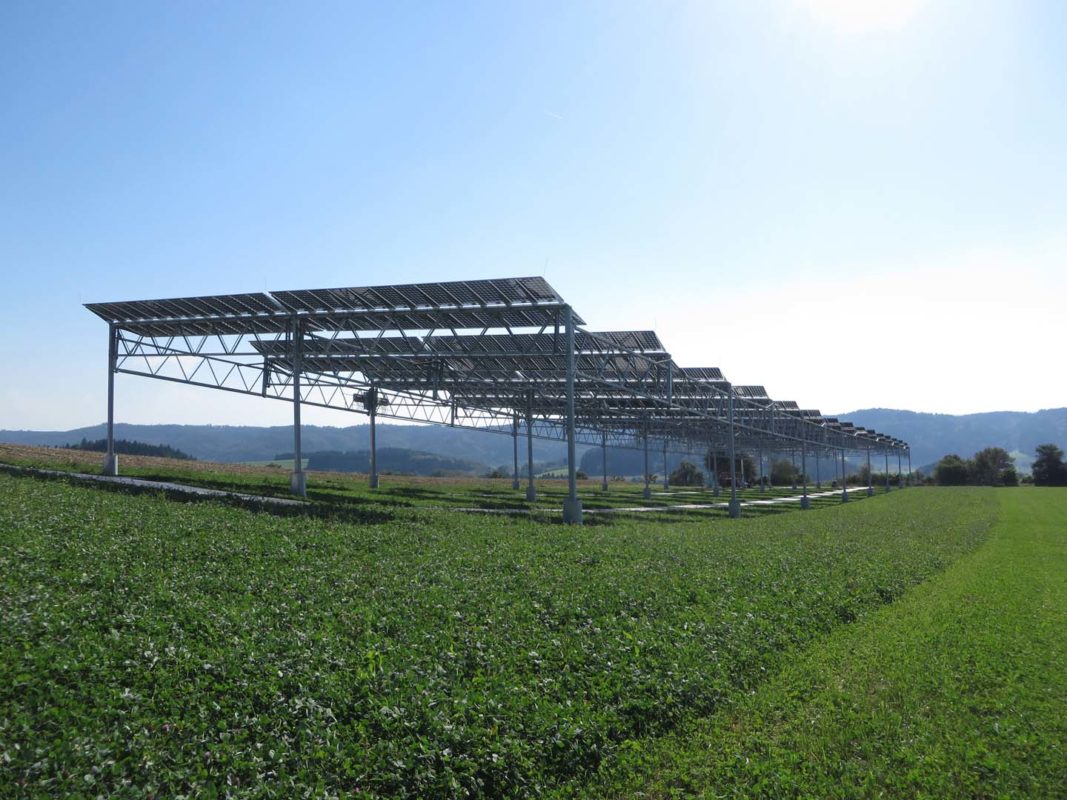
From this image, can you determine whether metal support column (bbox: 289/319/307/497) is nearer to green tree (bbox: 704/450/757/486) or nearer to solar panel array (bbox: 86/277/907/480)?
solar panel array (bbox: 86/277/907/480)

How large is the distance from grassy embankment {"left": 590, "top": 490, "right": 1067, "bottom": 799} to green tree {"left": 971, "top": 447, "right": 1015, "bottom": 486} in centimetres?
11404

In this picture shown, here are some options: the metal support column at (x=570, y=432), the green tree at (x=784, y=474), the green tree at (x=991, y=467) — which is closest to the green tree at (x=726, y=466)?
the green tree at (x=784, y=474)

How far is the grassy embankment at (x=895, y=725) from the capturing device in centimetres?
662

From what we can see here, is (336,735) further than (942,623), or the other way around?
(942,623)

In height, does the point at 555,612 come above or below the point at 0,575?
below

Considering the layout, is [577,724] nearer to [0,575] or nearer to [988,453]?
[0,575]

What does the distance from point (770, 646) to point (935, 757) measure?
3774mm

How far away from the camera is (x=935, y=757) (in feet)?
23.1

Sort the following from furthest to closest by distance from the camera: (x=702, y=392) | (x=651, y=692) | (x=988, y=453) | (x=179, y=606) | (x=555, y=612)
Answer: (x=988, y=453)
(x=702, y=392)
(x=555, y=612)
(x=179, y=606)
(x=651, y=692)

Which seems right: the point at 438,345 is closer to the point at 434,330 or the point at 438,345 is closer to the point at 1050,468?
the point at 434,330

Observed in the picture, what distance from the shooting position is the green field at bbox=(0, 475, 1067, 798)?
642cm

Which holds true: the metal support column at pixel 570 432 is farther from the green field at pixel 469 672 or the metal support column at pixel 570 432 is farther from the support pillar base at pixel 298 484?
the support pillar base at pixel 298 484

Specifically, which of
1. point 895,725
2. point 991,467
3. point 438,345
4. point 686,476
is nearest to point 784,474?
point 686,476

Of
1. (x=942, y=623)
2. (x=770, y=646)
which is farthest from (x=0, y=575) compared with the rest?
(x=942, y=623)
